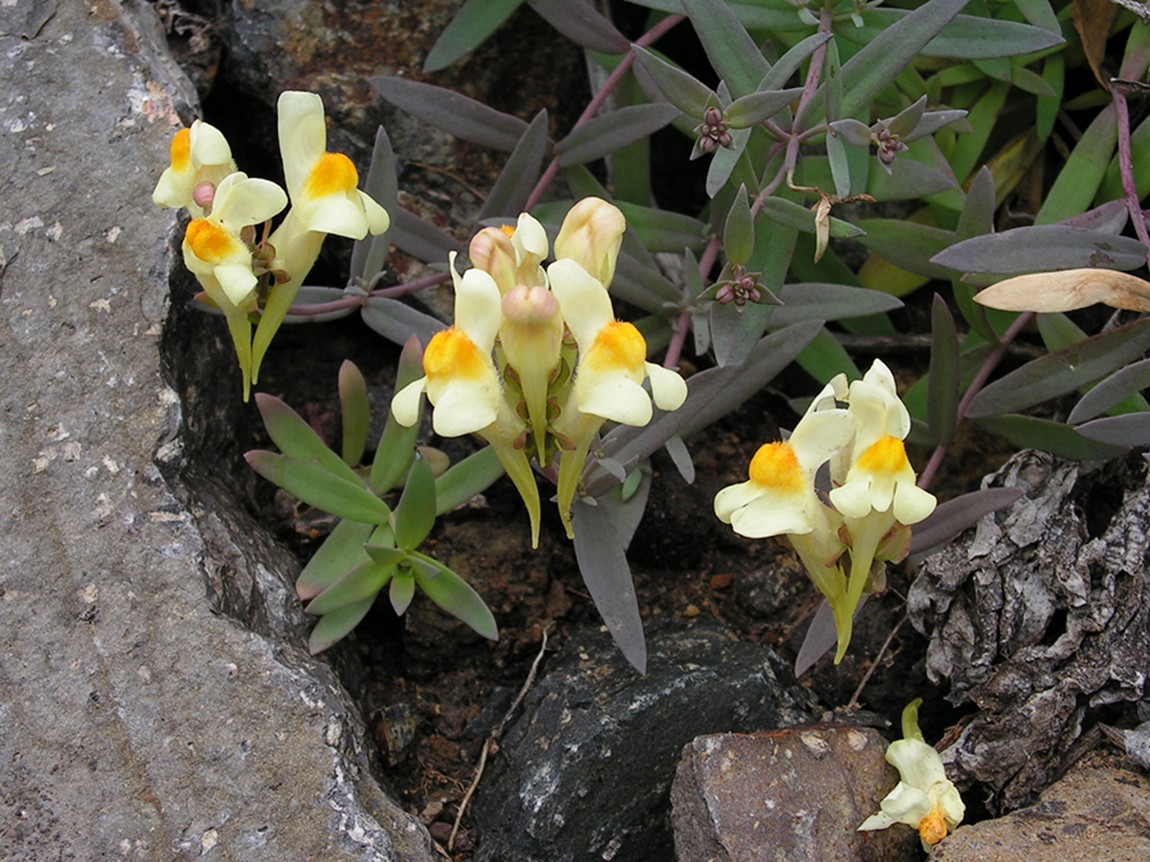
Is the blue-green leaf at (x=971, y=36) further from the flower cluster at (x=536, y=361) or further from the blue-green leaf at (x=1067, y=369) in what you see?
the flower cluster at (x=536, y=361)

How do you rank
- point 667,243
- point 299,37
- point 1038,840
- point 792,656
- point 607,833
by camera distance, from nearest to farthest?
point 1038,840 < point 607,833 < point 792,656 < point 667,243 < point 299,37

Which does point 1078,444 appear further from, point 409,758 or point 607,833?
point 409,758

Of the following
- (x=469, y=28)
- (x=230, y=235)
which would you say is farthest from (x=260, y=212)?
(x=469, y=28)

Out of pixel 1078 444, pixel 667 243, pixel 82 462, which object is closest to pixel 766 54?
pixel 667 243

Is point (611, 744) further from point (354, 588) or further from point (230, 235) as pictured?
point (230, 235)

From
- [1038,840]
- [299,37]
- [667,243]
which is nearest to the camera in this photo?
[1038,840]

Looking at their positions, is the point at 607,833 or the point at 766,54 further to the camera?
the point at 766,54

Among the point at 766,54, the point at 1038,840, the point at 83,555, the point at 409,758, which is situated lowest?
the point at 409,758

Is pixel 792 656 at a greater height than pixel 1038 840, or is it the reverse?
pixel 1038 840
